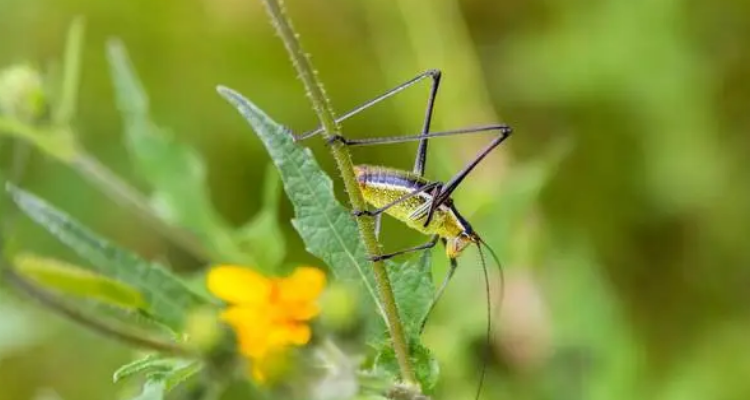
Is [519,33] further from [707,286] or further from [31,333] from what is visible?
[31,333]

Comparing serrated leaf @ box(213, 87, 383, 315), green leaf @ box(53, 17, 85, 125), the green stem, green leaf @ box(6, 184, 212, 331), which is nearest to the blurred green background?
the green stem

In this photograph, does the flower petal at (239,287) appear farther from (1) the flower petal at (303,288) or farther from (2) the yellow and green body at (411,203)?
(2) the yellow and green body at (411,203)

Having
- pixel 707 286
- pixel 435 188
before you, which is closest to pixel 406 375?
pixel 435 188

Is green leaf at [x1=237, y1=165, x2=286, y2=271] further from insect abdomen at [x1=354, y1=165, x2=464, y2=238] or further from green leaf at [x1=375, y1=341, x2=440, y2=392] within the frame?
green leaf at [x1=375, y1=341, x2=440, y2=392]

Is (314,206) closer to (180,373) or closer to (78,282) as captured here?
(180,373)

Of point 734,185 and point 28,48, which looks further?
point 28,48

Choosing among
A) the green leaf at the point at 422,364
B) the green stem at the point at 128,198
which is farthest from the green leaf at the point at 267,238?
the green leaf at the point at 422,364
